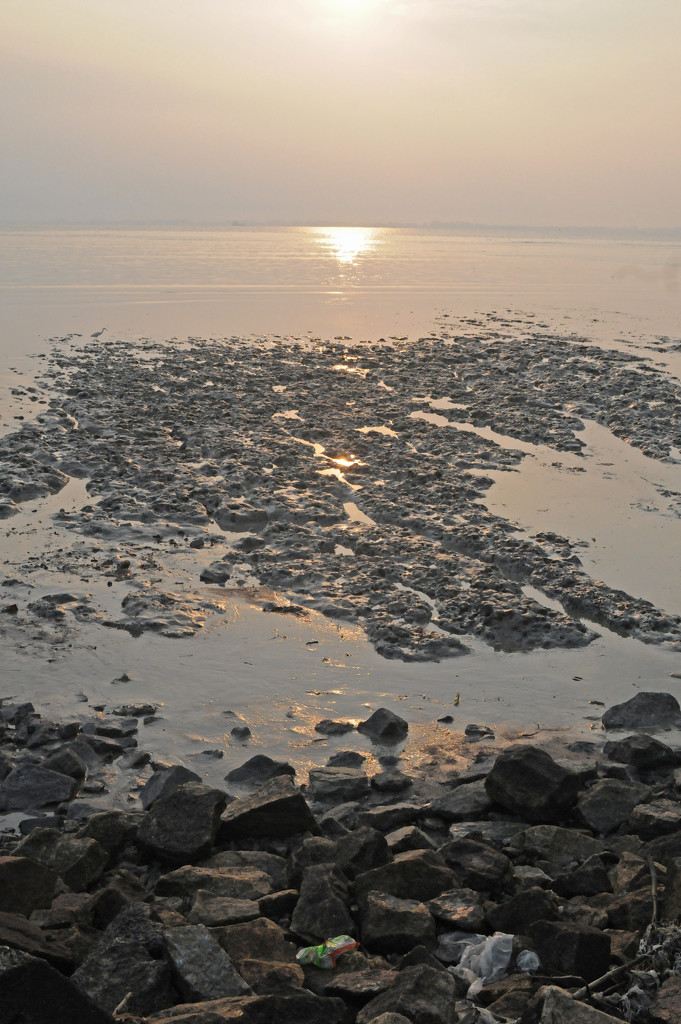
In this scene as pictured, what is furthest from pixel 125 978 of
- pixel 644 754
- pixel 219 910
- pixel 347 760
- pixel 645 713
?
pixel 645 713

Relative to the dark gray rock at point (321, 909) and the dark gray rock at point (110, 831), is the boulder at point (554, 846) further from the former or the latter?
the dark gray rock at point (110, 831)

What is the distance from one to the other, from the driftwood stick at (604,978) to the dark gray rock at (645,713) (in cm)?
319

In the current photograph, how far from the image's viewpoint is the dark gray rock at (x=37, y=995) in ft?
11.3

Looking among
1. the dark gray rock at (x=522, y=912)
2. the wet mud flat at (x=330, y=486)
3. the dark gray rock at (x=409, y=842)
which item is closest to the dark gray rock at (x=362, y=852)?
the dark gray rock at (x=409, y=842)

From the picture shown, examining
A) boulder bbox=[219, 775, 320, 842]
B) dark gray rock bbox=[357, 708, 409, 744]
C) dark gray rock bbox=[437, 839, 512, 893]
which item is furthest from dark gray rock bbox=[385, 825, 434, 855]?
dark gray rock bbox=[357, 708, 409, 744]

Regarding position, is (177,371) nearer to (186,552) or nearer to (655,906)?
(186,552)

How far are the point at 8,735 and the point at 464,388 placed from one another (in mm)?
13247

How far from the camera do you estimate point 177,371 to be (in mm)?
19109

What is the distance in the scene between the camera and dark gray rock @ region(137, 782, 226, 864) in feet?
17.4

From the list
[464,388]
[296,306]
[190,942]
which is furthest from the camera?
[296,306]

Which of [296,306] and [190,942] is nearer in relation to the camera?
[190,942]

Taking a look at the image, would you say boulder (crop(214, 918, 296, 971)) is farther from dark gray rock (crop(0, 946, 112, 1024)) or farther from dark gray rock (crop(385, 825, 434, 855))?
dark gray rock (crop(385, 825, 434, 855))

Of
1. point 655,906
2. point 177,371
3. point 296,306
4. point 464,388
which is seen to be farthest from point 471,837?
point 296,306

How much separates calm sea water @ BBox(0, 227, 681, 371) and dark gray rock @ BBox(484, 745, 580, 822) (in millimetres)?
17083
